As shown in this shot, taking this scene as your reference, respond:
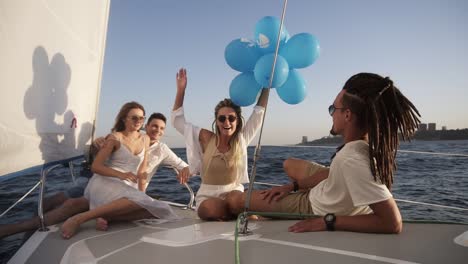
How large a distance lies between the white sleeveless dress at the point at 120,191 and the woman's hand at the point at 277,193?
72 centimetres

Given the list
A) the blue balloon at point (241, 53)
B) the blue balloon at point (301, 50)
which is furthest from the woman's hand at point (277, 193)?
the blue balloon at point (241, 53)

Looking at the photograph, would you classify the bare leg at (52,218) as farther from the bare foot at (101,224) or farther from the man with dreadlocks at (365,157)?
the man with dreadlocks at (365,157)

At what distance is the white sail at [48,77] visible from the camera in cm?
217

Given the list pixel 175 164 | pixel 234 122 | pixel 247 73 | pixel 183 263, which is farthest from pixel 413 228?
pixel 175 164

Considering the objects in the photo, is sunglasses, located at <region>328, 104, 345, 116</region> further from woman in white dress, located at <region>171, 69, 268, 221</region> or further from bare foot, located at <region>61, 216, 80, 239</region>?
bare foot, located at <region>61, 216, 80, 239</region>

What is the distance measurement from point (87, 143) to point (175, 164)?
0.89 metres

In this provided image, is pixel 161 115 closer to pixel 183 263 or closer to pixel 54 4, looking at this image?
pixel 54 4

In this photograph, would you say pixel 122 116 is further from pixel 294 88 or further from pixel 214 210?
pixel 294 88

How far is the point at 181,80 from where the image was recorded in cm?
289

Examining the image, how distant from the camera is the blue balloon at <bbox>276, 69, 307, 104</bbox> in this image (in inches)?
117

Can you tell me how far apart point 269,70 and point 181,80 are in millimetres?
753

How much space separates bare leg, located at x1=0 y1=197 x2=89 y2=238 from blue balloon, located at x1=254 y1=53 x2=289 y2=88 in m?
1.74

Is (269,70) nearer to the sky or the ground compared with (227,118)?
nearer to the sky

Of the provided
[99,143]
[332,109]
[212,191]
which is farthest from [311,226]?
[99,143]
